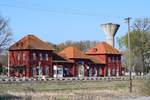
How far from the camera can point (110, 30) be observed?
458ft

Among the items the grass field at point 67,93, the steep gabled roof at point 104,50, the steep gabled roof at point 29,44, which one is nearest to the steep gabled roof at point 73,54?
the steep gabled roof at point 104,50

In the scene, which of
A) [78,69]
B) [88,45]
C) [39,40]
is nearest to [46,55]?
[39,40]

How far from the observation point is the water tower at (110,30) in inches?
5477

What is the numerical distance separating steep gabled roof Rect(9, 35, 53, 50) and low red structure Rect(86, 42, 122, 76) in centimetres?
2238

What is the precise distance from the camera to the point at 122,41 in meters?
128

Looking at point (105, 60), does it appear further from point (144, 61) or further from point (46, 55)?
point (46, 55)

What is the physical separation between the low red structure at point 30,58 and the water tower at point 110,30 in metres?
35.8

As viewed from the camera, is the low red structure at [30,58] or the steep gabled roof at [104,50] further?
the steep gabled roof at [104,50]

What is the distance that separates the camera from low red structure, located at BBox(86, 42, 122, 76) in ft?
407

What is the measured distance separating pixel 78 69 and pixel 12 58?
59.1 feet

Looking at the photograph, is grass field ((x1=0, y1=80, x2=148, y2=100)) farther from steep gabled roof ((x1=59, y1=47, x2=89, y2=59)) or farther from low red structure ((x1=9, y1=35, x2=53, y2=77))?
steep gabled roof ((x1=59, y1=47, x2=89, y2=59))

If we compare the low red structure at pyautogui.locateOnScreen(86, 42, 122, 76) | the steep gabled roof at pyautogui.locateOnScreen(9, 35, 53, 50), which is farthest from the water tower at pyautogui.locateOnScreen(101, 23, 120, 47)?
the steep gabled roof at pyautogui.locateOnScreen(9, 35, 53, 50)

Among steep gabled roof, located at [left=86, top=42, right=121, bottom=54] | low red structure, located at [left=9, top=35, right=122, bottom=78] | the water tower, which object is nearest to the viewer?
low red structure, located at [left=9, top=35, right=122, bottom=78]

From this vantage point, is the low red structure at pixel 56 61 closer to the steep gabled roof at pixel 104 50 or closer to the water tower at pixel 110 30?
the steep gabled roof at pixel 104 50
